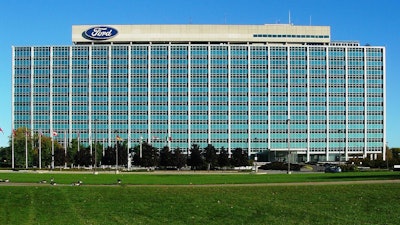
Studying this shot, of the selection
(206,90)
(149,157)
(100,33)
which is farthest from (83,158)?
(100,33)

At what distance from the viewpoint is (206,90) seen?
634 ft

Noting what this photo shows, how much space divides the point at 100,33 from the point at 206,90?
129ft

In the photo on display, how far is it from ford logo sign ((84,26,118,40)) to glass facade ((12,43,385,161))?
4.25 metres

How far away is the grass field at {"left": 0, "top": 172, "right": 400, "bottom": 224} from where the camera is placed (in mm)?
29516

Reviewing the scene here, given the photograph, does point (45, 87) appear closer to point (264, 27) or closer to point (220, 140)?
point (220, 140)

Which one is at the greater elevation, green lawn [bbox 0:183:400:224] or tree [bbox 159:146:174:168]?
green lawn [bbox 0:183:400:224]

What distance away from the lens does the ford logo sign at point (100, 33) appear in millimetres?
194375

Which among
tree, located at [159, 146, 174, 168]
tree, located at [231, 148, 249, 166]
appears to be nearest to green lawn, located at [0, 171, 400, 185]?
tree, located at [159, 146, 174, 168]

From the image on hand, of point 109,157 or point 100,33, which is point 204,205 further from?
point 100,33

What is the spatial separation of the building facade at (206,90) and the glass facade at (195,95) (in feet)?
1.06

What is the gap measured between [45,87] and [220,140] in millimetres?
58856

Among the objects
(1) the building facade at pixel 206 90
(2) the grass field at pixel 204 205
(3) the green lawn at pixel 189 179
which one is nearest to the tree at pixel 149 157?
(1) the building facade at pixel 206 90

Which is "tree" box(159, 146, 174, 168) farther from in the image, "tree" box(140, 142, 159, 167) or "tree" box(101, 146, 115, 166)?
"tree" box(101, 146, 115, 166)

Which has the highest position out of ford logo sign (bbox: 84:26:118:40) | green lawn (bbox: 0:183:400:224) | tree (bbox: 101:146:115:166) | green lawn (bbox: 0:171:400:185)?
ford logo sign (bbox: 84:26:118:40)
